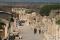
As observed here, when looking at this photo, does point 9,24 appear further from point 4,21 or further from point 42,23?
point 42,23

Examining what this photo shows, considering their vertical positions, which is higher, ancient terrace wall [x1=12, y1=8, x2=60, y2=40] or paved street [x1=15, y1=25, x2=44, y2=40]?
ancient terrace wall [x1=12, y1=8, x2=60, y2=40]

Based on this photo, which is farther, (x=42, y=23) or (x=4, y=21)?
(x=42, y=23)

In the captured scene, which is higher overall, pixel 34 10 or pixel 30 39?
pixel 34 10

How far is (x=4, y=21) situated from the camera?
8.47 ft

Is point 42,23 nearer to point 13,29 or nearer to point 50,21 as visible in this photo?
point 50,21

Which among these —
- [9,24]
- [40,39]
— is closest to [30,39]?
[40,39]

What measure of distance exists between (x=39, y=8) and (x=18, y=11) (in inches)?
12.2

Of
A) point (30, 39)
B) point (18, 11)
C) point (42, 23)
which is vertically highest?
point (18, 11)

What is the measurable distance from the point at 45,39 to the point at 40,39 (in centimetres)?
8

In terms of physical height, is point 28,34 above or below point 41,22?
below

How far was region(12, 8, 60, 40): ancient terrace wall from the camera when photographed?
2668 millimetres

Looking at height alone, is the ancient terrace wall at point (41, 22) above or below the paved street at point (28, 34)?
above

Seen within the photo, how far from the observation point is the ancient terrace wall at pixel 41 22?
105 inches

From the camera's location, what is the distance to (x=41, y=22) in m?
2.78
